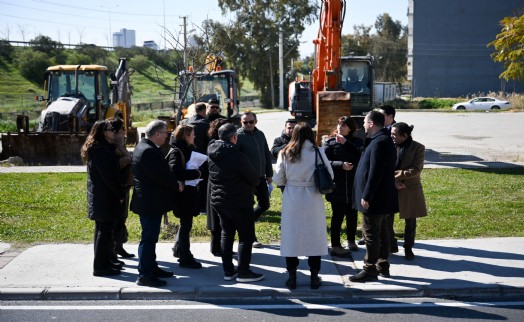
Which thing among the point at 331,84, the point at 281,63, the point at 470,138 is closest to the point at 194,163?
the point at 331,84

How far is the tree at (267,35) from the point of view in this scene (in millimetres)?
71750

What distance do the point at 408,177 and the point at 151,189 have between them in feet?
10.8

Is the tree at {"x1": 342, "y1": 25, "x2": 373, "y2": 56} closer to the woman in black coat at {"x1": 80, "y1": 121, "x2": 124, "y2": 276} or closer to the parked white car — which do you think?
the parked white car

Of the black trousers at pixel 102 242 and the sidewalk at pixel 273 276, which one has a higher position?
the black trousers at pixel 102 242

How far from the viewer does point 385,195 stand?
7.34m

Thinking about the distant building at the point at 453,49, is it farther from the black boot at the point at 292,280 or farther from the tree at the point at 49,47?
the black boot at the point at 292,280

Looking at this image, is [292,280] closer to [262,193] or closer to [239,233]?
[239,233]

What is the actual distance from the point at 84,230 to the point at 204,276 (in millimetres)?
3312

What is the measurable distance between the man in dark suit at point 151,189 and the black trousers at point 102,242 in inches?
21.3

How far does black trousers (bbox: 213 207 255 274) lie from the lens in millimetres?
7434

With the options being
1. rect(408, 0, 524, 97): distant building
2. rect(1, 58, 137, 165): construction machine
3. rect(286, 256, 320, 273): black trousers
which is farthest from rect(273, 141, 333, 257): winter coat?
rect(408, 0, 524, 97): distant building

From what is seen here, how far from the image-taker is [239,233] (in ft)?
24.7

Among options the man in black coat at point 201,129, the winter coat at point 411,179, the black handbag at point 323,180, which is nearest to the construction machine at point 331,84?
the man in black coat at point 201,129

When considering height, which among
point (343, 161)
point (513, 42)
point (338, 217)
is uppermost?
point (513, 42)
